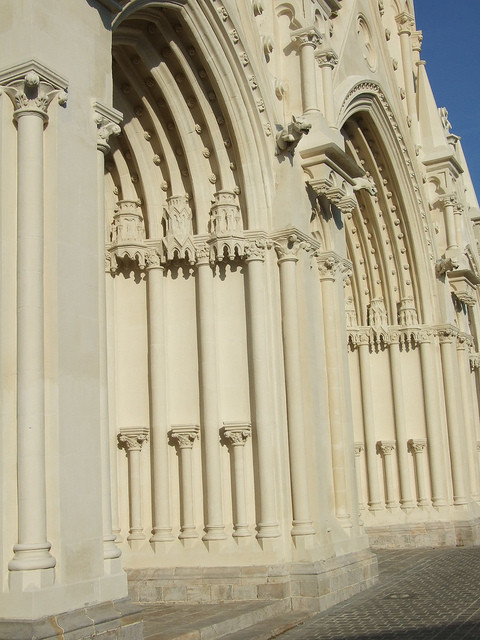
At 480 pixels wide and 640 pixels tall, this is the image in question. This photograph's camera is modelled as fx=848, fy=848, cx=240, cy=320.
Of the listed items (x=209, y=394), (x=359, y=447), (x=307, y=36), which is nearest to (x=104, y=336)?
(x=209, y=394)

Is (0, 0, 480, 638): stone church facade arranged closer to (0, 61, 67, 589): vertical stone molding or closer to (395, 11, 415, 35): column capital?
(0, 61, 67, 589): vertical stone molding

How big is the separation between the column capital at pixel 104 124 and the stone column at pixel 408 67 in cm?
1534

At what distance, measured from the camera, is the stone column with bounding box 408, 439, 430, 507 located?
69.9 ft

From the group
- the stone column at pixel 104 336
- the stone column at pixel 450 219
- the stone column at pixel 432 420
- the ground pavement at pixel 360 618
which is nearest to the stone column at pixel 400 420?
the stone column at pixel 432 420

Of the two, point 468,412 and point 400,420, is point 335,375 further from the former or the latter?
point 468,412

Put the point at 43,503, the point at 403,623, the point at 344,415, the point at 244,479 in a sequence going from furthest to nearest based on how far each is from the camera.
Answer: the point at 344,415, the point at 244,479, the point at 403,623, the point at 43,503

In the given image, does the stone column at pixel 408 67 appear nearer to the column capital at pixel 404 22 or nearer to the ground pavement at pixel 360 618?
the column capital at pixel 404 22

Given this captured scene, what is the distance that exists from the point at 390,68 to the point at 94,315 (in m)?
15.0

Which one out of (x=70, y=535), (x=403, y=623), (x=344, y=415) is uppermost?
(x=344, y=415)

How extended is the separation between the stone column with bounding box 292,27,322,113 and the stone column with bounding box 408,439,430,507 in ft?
34.0

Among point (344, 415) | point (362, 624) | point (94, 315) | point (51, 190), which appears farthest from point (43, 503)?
point (344, 415)

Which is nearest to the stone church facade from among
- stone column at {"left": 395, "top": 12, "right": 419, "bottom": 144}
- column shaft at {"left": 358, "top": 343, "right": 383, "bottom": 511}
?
stone column at {"left": 395, "top": 12, "right": 419, "bottom": 144}

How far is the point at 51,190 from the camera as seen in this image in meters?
8.33

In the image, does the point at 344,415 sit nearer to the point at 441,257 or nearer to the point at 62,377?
the point at 62,377
